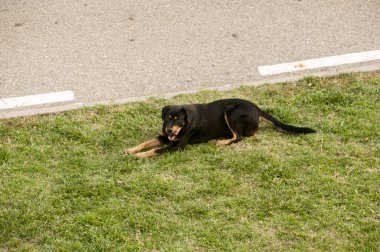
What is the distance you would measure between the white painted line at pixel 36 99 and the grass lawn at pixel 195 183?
1.26 feet

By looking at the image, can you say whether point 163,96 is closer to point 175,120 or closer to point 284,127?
point 175,120

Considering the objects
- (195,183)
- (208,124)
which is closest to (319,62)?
(208,124)

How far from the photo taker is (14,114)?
22.2 ft

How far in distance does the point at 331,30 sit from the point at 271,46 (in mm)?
905

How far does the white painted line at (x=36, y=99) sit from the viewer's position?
22.9 feet

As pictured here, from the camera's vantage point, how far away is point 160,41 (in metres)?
8.13

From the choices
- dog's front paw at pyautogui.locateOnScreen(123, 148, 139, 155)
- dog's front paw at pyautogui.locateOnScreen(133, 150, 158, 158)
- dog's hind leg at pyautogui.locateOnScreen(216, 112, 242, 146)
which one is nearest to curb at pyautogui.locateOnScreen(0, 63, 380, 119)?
dog's hind leg at pyautogui.locateOnScreen(216, 112, 242, 146)

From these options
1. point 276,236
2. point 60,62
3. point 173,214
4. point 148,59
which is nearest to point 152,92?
point 148,59

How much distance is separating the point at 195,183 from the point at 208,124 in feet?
2.89

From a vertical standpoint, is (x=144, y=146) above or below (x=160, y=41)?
below

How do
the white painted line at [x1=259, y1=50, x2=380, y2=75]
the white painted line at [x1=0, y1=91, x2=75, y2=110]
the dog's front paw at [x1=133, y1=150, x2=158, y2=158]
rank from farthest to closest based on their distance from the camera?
the white painted line at [x1=259, y1=50, x2=380, y2=75] < the white painted line at [x1=0, y1=91, x2=75, y2=110] < the dog's front paw at [x1=133, y1=150, x2=158, y2=158]

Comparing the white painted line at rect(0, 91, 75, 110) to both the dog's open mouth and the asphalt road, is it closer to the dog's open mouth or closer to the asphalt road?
the asphalt road

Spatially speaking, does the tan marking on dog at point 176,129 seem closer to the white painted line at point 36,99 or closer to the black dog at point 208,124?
the black dog at point 208,124

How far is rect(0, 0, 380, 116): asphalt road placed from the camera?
24.4ft
